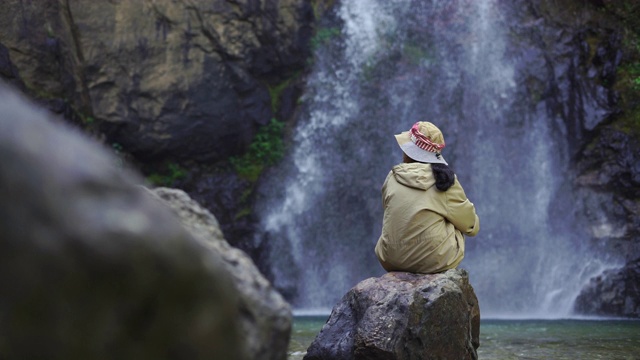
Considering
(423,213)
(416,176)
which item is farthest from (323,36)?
(423,213)

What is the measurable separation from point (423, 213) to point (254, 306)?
2.78m

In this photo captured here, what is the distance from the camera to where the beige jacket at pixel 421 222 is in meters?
4.71

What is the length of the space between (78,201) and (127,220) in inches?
5.1

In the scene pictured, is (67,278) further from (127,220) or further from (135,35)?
(135,35)

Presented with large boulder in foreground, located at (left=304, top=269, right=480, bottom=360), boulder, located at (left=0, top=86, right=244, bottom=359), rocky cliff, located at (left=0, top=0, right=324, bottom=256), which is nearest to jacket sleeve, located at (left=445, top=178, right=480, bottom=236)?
large boulder in foreground, located at (left=304, top=269, right=480, bottom=360)

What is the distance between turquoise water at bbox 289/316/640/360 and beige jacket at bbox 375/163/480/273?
3.88 ft

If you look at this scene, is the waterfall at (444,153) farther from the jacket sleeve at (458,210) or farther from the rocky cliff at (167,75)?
the jacket sleeve at (458,210)

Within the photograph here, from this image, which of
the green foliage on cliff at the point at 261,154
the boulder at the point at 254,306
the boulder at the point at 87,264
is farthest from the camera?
the green foliage on cliff at the point at 261,154

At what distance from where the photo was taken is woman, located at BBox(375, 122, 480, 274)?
4.71 meters

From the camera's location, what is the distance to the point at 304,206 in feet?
42.2

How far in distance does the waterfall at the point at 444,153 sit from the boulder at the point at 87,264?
10219mm

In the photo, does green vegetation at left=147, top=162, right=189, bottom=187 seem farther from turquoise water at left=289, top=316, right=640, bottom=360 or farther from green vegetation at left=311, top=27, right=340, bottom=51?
turquoise water at left=289, top=316, right=640, bottom=360

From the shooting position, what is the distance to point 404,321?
13.8 ft

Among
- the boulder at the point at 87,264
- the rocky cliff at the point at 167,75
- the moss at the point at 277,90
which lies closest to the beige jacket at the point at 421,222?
the boulder at the point at 87,264
